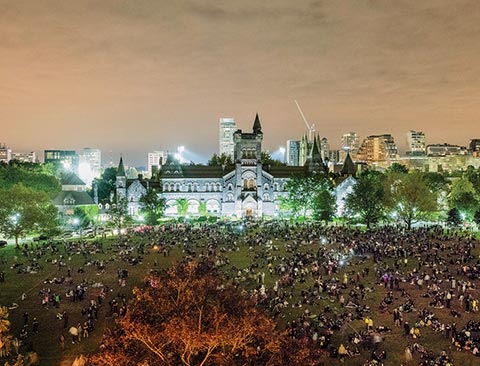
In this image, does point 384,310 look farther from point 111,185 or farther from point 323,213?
point 111,185

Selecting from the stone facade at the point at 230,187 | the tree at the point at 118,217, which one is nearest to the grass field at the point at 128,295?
the tree at the point at 118,217

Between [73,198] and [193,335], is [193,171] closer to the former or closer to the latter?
[73,198]

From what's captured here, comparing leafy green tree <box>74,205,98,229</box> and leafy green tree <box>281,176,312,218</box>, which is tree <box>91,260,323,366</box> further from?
leafy green tree <box>281,176,312,218</box>

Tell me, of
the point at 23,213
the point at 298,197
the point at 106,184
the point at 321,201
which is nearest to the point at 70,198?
the point at 23,213

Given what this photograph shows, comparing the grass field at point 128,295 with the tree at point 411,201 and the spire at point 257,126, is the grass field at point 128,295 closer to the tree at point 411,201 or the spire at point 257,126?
the tree at point 411,201

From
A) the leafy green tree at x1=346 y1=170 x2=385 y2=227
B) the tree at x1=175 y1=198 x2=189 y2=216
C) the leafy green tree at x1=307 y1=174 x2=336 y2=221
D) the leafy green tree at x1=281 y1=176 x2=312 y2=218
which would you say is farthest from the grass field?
the tree at x1=175 y1=198 x2=189 y2=216

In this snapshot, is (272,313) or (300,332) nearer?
(300,332)

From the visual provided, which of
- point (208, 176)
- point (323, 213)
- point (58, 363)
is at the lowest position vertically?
point (58, 363)

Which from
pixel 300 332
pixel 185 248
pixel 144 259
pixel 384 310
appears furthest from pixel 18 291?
pixel 384 310
